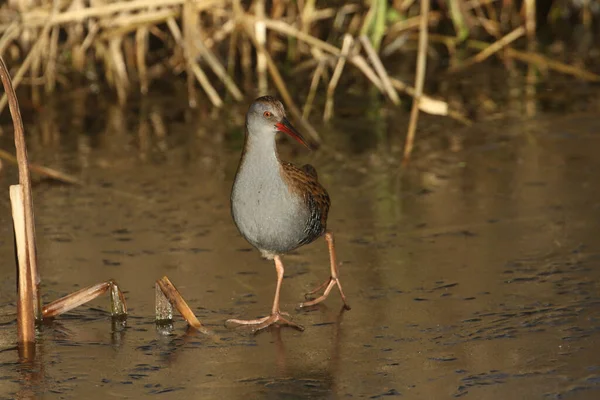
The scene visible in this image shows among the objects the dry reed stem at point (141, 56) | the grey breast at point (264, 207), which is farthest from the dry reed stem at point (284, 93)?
the grey breast at point (264, 207)

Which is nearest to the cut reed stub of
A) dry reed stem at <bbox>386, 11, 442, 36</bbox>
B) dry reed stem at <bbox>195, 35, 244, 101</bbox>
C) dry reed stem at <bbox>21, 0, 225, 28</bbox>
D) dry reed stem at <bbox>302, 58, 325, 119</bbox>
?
dry reed stem at <bbox>302, 58, 325, 119</bbox>

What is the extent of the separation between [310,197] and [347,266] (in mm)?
657

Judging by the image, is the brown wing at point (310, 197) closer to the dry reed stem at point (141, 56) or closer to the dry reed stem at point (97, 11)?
the dry reed stem at point (97, 11)

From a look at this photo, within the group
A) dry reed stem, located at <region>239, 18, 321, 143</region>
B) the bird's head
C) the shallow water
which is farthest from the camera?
dry reed stem, located at <region>239, 18, 321, 143</region>

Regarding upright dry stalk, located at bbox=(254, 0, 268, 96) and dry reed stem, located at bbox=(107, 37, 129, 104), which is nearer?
upright dry stalk, located at bbox=(254, 0, 268, 96)

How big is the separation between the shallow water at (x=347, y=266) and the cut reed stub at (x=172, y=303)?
0.23 ft

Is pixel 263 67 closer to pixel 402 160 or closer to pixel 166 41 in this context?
pixel 166 41

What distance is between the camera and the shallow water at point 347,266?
425 centimetres

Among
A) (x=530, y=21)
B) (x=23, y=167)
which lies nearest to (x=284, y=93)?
(x=23, y=167)

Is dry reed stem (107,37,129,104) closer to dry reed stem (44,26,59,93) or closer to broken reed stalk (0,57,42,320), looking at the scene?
dry reed stem (44,26,59,93)

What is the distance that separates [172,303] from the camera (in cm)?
477

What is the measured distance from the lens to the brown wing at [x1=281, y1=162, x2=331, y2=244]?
16.5 feet

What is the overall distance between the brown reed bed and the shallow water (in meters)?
0.60

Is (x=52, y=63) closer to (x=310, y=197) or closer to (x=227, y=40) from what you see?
(x=227, y=40)
